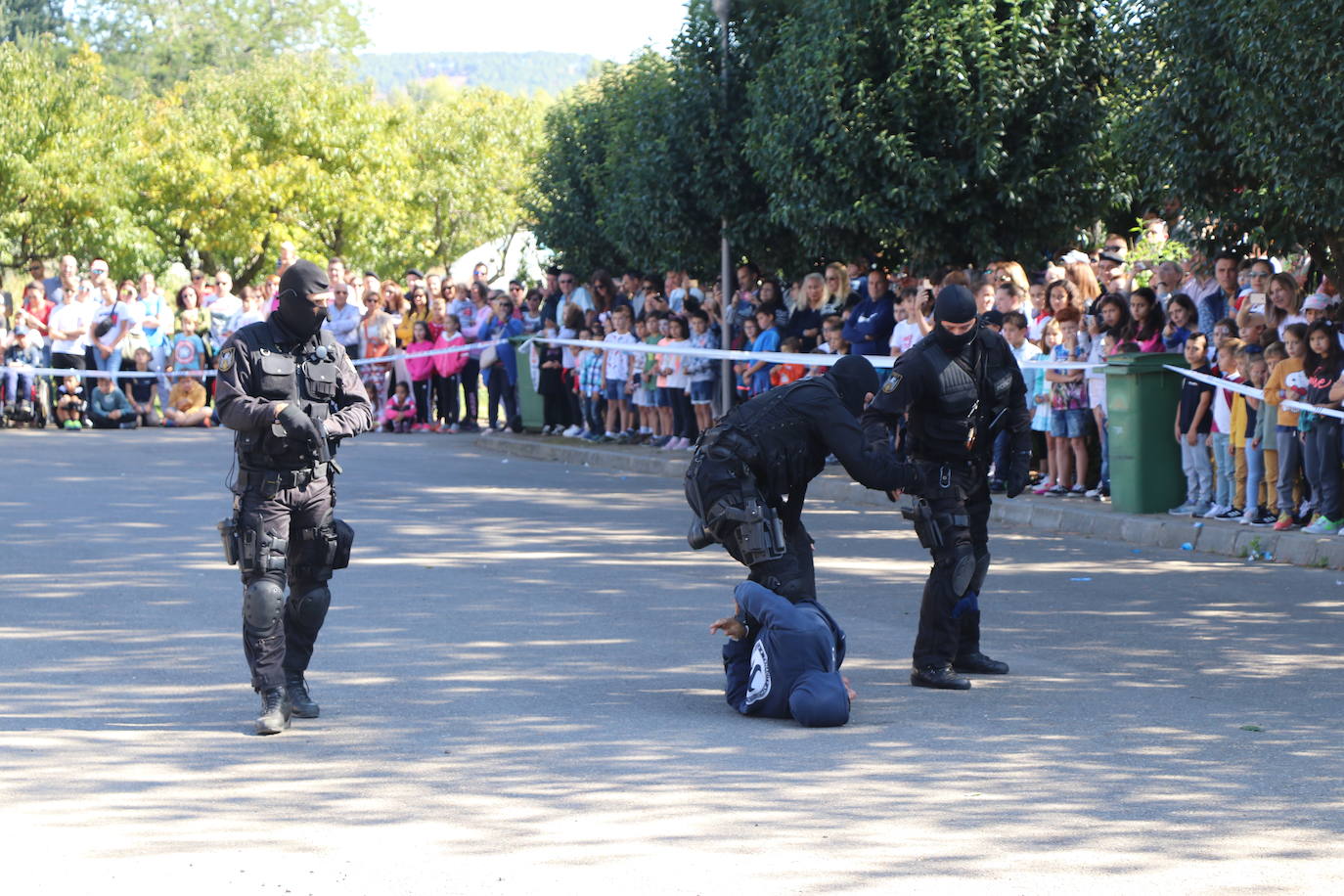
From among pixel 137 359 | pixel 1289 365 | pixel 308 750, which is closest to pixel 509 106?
pixel 137 359

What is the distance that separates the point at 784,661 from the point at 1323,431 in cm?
600

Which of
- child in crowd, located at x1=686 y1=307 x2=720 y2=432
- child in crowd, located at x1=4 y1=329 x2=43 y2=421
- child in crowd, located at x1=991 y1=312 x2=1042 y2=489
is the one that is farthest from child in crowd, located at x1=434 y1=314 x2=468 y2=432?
child in crowd, located at x1=991 y1=312 x2=1042 y2=489

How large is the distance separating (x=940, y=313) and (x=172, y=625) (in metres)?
4.33

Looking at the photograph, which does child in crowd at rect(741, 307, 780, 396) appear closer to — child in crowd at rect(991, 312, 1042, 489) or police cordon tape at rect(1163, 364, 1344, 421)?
child in crowd at rect(991, 312, 1042, 489)

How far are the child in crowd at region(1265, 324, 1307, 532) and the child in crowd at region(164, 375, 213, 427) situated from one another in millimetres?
15202

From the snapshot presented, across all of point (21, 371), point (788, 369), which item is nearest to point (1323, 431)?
point (788, 369)

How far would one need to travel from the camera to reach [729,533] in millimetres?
7652

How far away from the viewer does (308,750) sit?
6945mm

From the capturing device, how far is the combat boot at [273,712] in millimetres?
7180

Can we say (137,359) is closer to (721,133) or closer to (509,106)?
(721,133)

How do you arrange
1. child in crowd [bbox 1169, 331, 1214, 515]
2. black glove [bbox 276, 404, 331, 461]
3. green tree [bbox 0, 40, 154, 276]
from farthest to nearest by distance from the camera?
green tree [bbox 0, 40, 154, 276]
child in crowd [bbox 1169, 331, 1214, 515]
black glove [bbox 276, 404, 331, 461]

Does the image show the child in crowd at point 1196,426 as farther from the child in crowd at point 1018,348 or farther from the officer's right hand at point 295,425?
the officer's right hand at point 295,425

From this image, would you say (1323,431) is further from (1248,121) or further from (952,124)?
(952,124)

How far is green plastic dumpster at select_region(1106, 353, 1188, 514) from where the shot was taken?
524 inches
